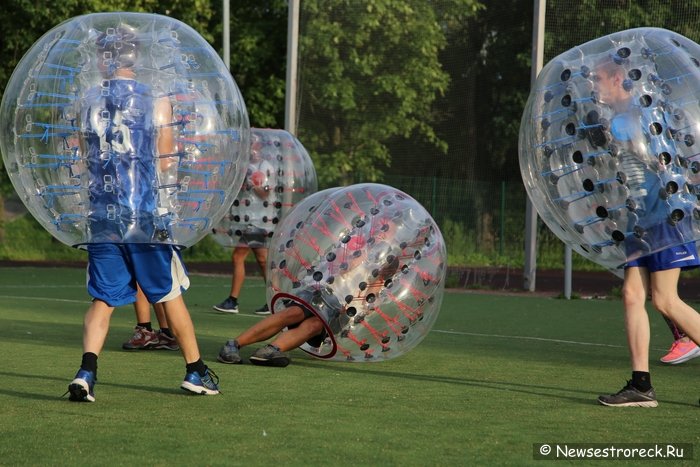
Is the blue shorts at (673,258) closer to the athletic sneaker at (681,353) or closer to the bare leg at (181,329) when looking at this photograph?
the athletic sneaker at (681,353)

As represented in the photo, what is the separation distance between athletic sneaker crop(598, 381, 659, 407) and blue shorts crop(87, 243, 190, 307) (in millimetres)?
2616

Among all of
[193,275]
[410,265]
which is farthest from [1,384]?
[193,275]

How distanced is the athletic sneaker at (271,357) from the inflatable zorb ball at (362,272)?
35 cm

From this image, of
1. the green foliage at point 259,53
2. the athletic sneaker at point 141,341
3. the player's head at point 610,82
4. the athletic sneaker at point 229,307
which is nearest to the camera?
the player's head at point 610,82

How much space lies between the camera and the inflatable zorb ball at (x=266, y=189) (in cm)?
1236

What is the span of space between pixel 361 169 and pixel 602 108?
13.8 m

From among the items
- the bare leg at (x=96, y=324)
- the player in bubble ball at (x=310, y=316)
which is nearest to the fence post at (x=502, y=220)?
the player in bubble ball at (x=310, y=316)

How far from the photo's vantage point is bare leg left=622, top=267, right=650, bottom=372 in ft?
21.2

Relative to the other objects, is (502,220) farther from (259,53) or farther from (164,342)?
(164,342)

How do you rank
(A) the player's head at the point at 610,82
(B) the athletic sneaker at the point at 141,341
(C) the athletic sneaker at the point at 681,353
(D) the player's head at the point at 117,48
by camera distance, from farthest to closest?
1. (B) the athletic sneaker at the point at 141,341
2. (C) the athletic sneaker at the point at 681,353
3. (A) the player's head at the point at 610,82
4. (D) the player's head at the point at 117,48

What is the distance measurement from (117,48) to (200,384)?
2033mm

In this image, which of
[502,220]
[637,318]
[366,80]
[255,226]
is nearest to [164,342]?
[255,226]

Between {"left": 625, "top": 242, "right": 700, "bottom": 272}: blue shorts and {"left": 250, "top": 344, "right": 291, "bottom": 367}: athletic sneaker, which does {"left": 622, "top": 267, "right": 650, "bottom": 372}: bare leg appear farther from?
{"left": 250, "top": 344, "right": 291, "bottom": 367}: athletic sneaker

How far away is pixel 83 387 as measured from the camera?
6199 millimetres
